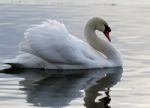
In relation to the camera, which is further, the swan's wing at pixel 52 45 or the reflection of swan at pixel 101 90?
the swan's wing at pixel 52 45

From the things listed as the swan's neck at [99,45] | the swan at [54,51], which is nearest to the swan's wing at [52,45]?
the swan at [54,51]

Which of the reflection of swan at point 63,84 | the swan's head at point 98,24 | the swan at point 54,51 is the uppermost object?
the swan's head at point 98,24

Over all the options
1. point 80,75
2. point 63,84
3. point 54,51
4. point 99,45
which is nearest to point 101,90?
point 63,84

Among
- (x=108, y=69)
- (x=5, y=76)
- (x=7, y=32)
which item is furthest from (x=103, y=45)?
(x=7, y=32)

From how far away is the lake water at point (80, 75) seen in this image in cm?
938

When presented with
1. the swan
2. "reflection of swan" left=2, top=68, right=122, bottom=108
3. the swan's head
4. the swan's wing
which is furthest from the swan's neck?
the swan's wing

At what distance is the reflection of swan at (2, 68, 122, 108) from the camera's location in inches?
372

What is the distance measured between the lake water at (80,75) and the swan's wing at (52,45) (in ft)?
0.92

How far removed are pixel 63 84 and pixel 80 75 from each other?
43.0 inches

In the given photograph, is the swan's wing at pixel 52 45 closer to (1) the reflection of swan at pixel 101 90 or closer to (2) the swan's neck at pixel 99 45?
(1) the reflection of swan at pixel 101 90

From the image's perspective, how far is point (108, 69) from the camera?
12.7m

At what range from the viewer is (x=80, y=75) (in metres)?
11.9

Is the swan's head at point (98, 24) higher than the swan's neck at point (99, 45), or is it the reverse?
the swan's head at point (98, 24)

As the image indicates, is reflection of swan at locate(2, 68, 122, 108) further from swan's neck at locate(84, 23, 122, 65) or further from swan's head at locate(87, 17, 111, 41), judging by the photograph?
swan's head at locate(87, 17, 111, 41)
